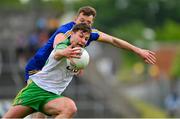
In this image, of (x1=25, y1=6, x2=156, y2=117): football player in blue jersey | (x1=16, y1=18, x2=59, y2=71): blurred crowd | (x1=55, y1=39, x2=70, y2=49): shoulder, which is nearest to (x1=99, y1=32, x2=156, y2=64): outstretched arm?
(x1=25, y1=6, x2=156, y2=117): football player in blue jersey

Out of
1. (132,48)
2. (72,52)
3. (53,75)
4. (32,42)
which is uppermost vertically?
(72,52)

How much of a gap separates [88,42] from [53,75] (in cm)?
101

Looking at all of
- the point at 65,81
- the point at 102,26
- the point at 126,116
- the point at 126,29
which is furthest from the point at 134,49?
the point at 102,26

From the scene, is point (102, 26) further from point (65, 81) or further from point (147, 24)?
point (65, 81)

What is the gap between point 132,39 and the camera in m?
75.9

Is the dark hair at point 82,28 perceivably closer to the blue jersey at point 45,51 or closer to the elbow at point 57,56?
the elbow at point 57,56

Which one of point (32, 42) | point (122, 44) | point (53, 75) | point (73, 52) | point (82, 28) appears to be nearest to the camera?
point (73, 52)

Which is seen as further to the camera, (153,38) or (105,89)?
(153,38)

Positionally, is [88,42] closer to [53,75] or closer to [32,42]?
[53,75]

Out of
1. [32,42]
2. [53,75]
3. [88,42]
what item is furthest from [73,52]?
[32,42]

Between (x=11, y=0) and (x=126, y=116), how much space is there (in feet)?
160

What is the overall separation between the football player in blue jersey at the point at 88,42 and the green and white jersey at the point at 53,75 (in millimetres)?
408

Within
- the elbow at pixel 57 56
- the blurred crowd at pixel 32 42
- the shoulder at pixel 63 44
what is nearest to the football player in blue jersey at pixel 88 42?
the shoulder at pixel 63 44

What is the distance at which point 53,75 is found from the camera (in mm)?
12797
